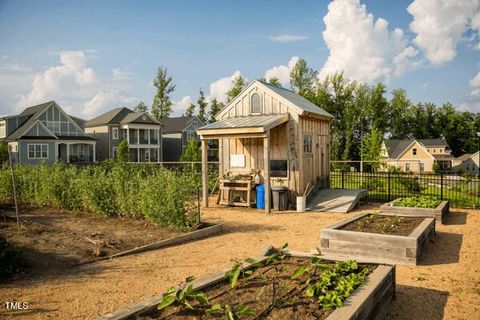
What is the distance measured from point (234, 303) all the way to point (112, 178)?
8.45m

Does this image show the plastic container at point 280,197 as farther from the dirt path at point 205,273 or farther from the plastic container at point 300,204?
the dirt path at point 205,273

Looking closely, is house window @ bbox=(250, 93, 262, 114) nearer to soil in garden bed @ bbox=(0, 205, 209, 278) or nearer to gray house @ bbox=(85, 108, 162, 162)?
soil in garden bed @ bbox=(0, 205, 209, 278)

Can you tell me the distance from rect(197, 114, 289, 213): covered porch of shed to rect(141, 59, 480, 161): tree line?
2769 centimetres

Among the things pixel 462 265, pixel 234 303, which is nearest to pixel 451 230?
pixel 462 265

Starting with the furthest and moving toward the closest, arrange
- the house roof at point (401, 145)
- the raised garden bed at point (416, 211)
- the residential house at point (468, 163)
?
1. the residential house at point (468, 163)
2. the house roof at point (401, 145)
3. the raised garden bed at point (416, 211)

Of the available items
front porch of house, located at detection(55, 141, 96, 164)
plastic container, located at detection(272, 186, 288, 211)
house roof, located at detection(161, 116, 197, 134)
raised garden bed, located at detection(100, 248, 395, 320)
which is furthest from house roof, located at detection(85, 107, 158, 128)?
raised garden bed, located at detection(100, 248, 395, 320)

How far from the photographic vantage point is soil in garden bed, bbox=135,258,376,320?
3.84 m

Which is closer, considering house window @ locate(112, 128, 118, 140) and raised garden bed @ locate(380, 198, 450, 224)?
raised garden bed @ locate(380, 198, 450, 224)

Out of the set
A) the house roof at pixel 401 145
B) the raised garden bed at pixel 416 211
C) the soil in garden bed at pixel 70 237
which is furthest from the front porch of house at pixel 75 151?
the house roof at pixel 401 145

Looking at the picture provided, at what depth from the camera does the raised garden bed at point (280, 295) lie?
381cm

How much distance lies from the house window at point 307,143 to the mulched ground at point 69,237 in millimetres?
7420

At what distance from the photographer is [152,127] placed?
1870 inches

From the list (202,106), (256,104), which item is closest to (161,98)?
(202,106)

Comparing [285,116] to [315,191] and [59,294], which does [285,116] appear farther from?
[59,294]
